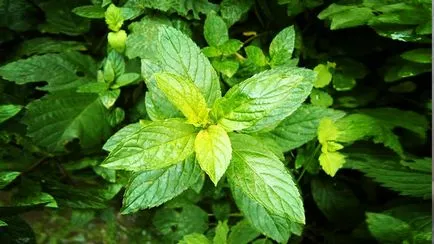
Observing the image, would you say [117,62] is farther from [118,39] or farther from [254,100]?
[254,100]

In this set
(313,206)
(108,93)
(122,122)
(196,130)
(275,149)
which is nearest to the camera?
(196,130)

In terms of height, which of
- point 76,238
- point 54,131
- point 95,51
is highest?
point 95,51

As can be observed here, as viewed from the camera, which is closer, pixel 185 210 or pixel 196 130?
pixel 196 130

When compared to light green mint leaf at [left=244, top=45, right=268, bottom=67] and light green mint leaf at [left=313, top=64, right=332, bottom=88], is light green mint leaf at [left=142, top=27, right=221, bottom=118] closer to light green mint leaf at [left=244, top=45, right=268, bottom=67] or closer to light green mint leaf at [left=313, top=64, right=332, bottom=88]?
light green mint leaf at [left=244, top=45, right=268, bottom=67]

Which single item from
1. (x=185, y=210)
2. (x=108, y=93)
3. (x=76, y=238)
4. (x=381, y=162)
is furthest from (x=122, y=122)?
(x=381, y=162)

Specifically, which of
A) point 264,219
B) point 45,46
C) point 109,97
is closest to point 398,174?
point 264,219

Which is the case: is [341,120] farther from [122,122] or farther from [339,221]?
[122,122]

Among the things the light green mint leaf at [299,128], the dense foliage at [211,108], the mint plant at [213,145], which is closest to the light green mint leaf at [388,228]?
the dense foliage at [211,108]
